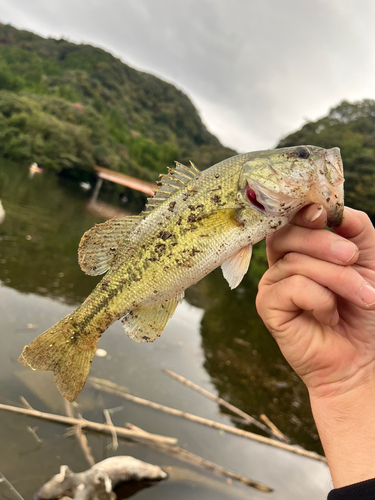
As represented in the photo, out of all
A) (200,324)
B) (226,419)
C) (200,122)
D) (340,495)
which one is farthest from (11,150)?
(200,122)

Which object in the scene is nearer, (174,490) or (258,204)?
(258,204)

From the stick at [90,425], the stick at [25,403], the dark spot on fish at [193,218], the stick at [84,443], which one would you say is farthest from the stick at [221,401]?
the dark spot on fish at [193,218]

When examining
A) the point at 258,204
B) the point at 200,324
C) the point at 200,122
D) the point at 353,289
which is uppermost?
the point at 200,122

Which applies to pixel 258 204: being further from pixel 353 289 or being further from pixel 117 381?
pixel 117 381

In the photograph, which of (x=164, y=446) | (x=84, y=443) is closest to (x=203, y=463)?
Answer: (x=164, y=446)

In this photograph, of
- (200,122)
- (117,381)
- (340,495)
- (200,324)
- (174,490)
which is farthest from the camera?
(200,122)

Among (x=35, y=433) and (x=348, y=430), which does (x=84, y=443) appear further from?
(x=348, y=430)

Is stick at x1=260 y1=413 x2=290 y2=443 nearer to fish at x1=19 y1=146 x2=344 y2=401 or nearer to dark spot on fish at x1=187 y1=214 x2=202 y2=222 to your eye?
fish at x1=19 y1=146 x2=344 y2=401

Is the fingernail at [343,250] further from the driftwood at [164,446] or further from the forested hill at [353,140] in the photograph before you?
the forested hill at [353,140]

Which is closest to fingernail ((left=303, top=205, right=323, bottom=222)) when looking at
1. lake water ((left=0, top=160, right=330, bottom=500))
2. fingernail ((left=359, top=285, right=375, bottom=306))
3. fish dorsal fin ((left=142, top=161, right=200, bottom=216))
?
fingernail ((left=359, top=285, right=375, bottom=306))
